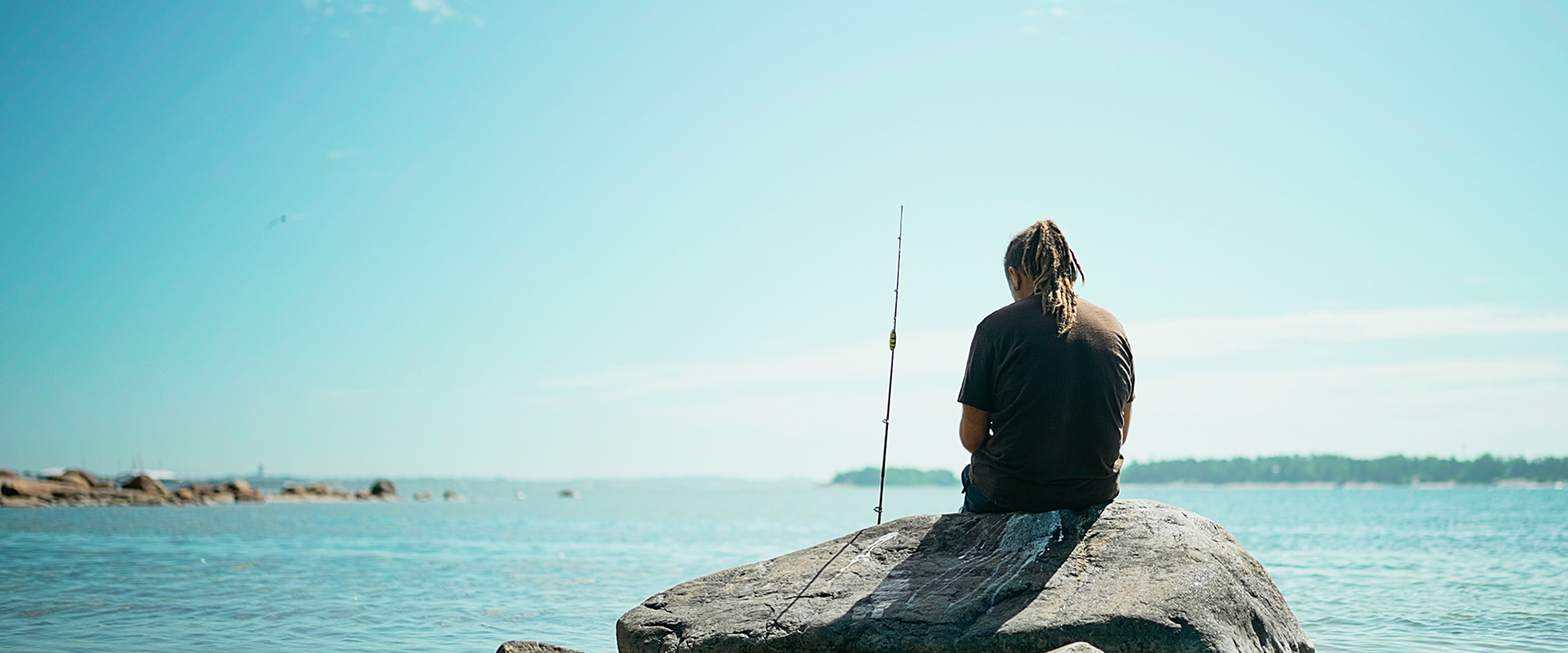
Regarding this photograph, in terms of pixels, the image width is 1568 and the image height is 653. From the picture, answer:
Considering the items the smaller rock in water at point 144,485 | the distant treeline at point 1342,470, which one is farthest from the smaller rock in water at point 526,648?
the distant treeline at point 1342,470

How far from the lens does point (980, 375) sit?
413 centimetres

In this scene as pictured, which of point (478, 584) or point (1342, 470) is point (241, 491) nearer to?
point (478, 584)

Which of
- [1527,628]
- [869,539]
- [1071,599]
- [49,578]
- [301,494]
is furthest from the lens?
[301,494]

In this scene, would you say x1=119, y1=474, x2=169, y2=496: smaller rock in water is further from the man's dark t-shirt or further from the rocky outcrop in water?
the man's dark t-shirt

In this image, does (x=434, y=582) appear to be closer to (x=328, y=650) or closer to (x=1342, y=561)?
(x=328, y=650)

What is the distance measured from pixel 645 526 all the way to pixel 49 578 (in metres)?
24.2

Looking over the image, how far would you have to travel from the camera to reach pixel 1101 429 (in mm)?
4051

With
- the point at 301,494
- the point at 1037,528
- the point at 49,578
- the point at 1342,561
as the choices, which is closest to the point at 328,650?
the point at 1037,528

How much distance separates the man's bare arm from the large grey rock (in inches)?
18.3

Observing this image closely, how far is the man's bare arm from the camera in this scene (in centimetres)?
420

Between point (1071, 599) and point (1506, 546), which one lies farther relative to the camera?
point (1506, 546)

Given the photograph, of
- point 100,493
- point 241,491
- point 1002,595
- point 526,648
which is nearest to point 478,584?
point 526,648

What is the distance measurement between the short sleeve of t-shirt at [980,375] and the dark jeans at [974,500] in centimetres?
62

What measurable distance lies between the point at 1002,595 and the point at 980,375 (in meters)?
0.93
